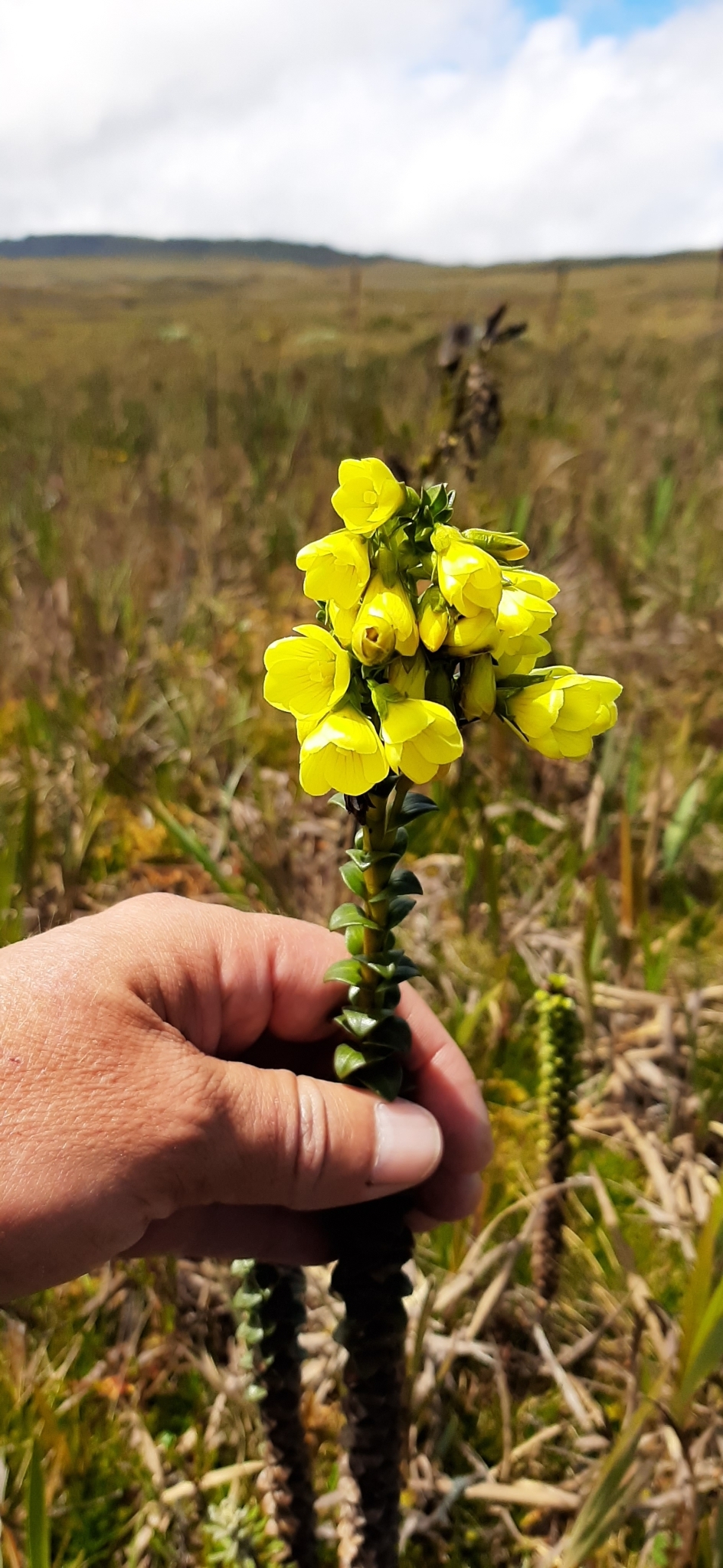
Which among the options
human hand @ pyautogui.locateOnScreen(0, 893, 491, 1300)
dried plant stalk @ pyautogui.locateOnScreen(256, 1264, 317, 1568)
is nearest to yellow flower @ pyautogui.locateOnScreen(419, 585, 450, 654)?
human hand @ pyautogui.locateOnScreen(0, 893, 491, 1300)

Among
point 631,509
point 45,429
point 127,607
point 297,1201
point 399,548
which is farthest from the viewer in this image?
point 45,429

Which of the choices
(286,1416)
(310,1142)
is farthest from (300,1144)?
(286,1416)

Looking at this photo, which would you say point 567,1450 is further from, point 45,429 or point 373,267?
point 373,267

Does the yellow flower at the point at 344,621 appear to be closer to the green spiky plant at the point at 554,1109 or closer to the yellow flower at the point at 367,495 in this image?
the yellow flower at the point at 367,495

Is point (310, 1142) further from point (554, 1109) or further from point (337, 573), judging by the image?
point (337, 573)

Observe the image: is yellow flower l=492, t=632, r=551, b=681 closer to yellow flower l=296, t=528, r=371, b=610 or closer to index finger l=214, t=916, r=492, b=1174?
yellow flower l=296, t=528, r=371, b=610

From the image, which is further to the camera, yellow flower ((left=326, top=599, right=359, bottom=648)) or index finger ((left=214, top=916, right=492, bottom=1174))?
index finger ((left=214, top=916, right=492, bottom=1174))

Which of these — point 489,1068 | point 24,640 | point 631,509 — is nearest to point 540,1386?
point 489,1068
